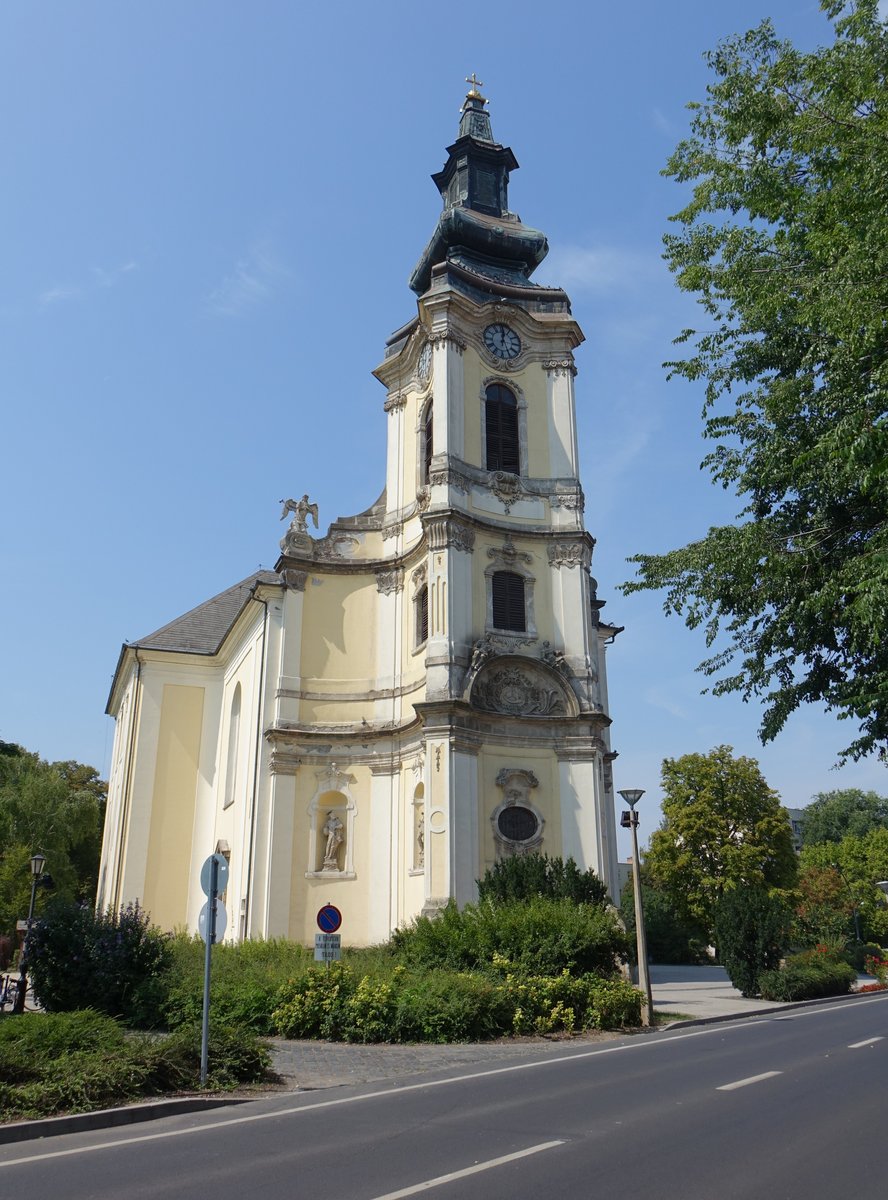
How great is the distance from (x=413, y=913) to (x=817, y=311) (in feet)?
70.4

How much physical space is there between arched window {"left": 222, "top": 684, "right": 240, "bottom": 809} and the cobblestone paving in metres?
20.3

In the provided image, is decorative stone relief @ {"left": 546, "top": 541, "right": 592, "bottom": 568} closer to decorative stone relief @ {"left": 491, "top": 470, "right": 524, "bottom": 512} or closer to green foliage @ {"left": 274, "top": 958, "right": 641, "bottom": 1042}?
decorative stone relief @ {"left": 491, "top": 470, "right": 524, "bottom": 512}

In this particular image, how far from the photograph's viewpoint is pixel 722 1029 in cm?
1811

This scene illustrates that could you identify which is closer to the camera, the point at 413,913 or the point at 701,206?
the point at 701,206

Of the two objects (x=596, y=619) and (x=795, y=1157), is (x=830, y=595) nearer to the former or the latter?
(x=795, y=1157)

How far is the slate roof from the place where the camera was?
138 ft

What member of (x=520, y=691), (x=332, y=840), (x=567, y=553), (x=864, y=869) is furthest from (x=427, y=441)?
(x=864, y=869)

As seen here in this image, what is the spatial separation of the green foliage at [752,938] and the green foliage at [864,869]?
111 ft

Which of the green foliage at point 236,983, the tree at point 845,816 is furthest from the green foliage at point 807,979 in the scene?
the tree at point 845,816

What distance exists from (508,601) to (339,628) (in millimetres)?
5684

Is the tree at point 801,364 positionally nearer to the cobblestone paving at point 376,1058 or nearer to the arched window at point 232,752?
the cobblestone paving at point 376,1058

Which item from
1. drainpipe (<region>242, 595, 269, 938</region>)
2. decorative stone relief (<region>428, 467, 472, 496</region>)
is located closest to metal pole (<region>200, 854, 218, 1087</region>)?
drainpipe (<region>242, 595, 269, 938</region>)

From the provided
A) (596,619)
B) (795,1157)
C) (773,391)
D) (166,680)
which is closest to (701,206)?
(773,391)

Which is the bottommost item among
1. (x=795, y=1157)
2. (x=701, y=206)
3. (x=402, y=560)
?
(x=795, y=1157)
